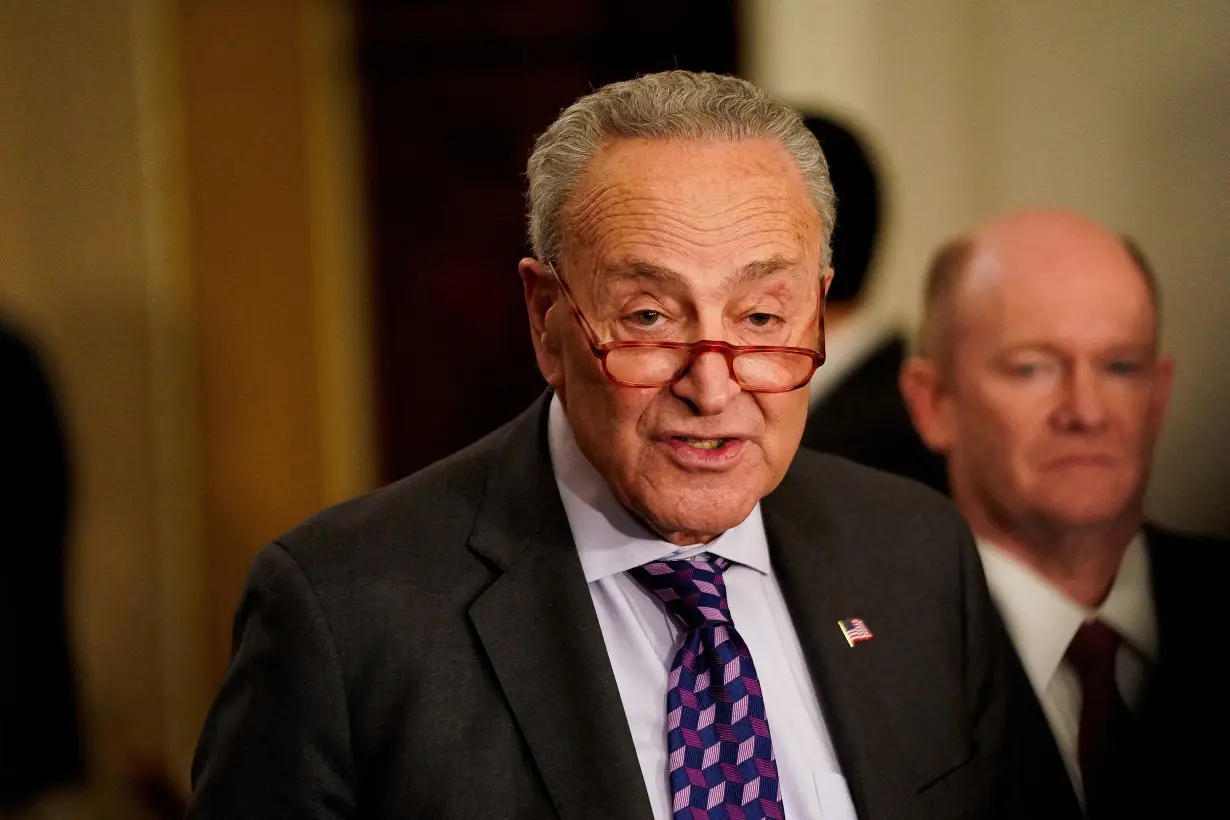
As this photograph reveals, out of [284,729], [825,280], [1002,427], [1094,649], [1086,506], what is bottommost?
[1094,649]

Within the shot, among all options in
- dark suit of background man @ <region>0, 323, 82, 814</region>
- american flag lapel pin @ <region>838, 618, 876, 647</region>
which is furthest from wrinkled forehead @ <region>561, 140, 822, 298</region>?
dark suit of background man @ <region>0, 323, 82, 814</region>

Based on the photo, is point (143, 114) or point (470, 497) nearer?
point (470, 497)

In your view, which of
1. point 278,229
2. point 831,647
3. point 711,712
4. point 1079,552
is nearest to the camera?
point 711,712

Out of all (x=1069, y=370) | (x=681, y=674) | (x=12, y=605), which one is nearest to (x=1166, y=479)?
(x=1069, y=370)

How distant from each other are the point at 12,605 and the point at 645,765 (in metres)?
1.92

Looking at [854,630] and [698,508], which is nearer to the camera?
[698,508]

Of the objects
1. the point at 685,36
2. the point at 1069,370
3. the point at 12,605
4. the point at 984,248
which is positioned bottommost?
the point at 12,605

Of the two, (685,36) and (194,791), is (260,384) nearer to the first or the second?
(685,36)

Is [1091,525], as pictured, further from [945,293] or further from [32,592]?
[32,592]

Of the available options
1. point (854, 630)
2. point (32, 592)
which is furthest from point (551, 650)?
point (32, 592)

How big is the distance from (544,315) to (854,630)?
555mm

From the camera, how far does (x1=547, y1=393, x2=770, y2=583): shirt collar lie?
4.56 ft

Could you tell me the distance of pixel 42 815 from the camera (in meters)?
2.75

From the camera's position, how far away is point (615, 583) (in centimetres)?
141
